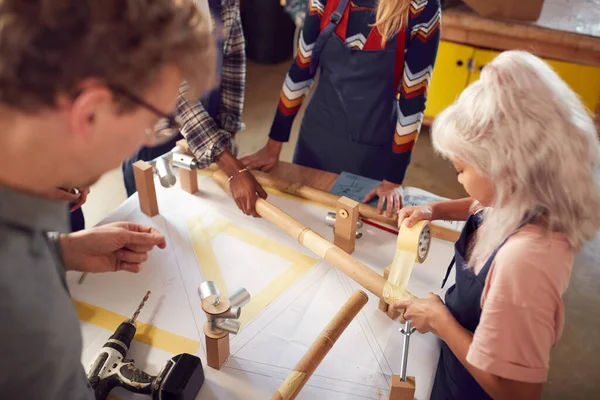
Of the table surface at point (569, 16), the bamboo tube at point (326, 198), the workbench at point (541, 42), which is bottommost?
the bamboo tube at point (326, 198)

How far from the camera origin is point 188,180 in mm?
1421

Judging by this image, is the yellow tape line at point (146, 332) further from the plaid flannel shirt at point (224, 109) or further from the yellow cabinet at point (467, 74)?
the yellow cabinet at point (467, 74)

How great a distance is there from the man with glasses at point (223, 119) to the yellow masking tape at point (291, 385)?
54 cm

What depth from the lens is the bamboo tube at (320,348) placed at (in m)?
0.89

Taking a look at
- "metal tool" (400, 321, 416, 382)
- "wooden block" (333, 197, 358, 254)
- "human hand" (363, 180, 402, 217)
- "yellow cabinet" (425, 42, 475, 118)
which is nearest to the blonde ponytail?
"human hand" (363, 180, 402, 217)

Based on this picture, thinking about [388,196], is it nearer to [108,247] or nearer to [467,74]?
[108,247]

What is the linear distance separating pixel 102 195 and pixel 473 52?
2092 mm

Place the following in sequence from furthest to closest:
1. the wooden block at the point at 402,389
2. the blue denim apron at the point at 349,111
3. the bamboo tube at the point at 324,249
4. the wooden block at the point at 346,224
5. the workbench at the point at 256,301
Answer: the blue denim apron at the point at 349,111 < the wooden block at the point at 346,224 < the bamboo tube at the point at 324,249 < the workbench at the point at 256,301 < the wooden block at the point at 402,389

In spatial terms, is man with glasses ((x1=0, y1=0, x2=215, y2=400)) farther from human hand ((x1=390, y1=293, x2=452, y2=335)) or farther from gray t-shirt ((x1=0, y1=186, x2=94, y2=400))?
human hand ((x1=390, y1=293, x2=452, y2=335))

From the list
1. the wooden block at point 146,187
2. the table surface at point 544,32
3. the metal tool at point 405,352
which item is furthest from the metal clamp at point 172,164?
the table surface at point 544,32

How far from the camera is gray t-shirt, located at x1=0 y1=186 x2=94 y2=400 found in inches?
22.5

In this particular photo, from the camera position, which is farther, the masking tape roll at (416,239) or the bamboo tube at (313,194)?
the bamboo tube at (313,194)

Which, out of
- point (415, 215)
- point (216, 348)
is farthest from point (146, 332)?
point (415, 215)

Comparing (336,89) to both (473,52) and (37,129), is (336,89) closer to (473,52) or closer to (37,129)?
(37,129)
